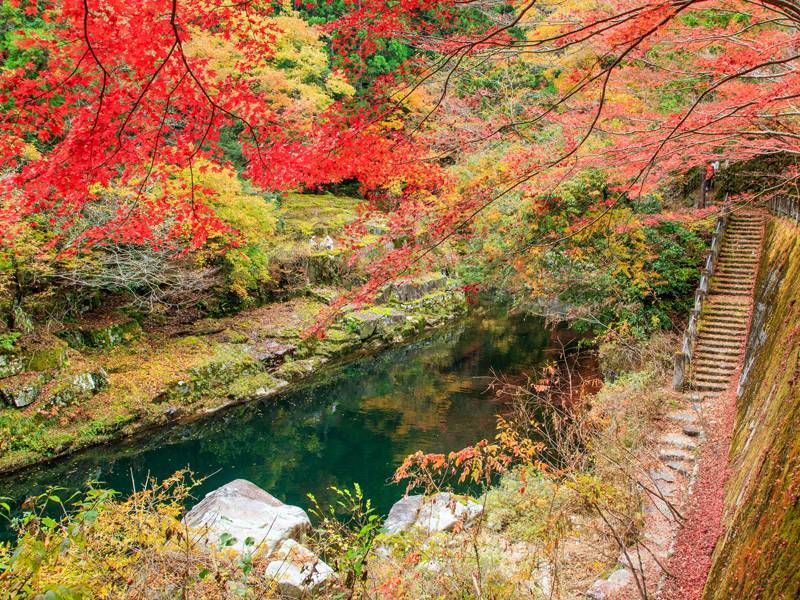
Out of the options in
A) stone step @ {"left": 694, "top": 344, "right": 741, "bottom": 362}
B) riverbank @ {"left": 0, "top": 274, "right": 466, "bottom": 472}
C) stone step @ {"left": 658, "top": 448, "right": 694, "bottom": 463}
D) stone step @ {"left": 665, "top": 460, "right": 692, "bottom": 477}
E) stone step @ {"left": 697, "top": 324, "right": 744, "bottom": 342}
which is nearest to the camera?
stone step @ {"left": 665, "top": 460, "right": 692, "bottom": 477}

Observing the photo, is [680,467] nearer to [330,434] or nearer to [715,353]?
[715,353]

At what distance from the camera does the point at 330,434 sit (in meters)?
11.9

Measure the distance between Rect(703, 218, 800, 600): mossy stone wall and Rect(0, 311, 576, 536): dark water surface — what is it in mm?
5547

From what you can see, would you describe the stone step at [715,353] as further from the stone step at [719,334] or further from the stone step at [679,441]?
the stone step at [679,441]

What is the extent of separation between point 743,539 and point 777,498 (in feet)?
2.27

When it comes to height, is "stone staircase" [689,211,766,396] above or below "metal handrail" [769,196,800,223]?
below

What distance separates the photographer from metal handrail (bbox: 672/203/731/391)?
9.67 m

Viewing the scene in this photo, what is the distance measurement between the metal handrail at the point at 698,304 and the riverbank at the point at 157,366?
854cm

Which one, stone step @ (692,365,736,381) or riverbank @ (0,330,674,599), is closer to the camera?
riverbank @ (0,330,674,599)

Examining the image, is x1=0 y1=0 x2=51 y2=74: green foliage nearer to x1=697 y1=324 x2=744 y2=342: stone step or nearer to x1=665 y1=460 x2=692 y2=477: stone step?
x1=665 y1=460 x2=692 y2=477: stone step

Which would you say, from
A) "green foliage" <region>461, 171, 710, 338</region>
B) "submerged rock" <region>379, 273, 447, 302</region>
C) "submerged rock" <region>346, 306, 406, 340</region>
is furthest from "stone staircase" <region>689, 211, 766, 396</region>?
"submerged rock" <region>379, 273, 447, 302</region>

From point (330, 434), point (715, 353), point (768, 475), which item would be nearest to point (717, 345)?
point (715, 353)

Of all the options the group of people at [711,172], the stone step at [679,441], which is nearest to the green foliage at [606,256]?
the group of people at [711,172]

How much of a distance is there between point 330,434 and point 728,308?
9.41m
